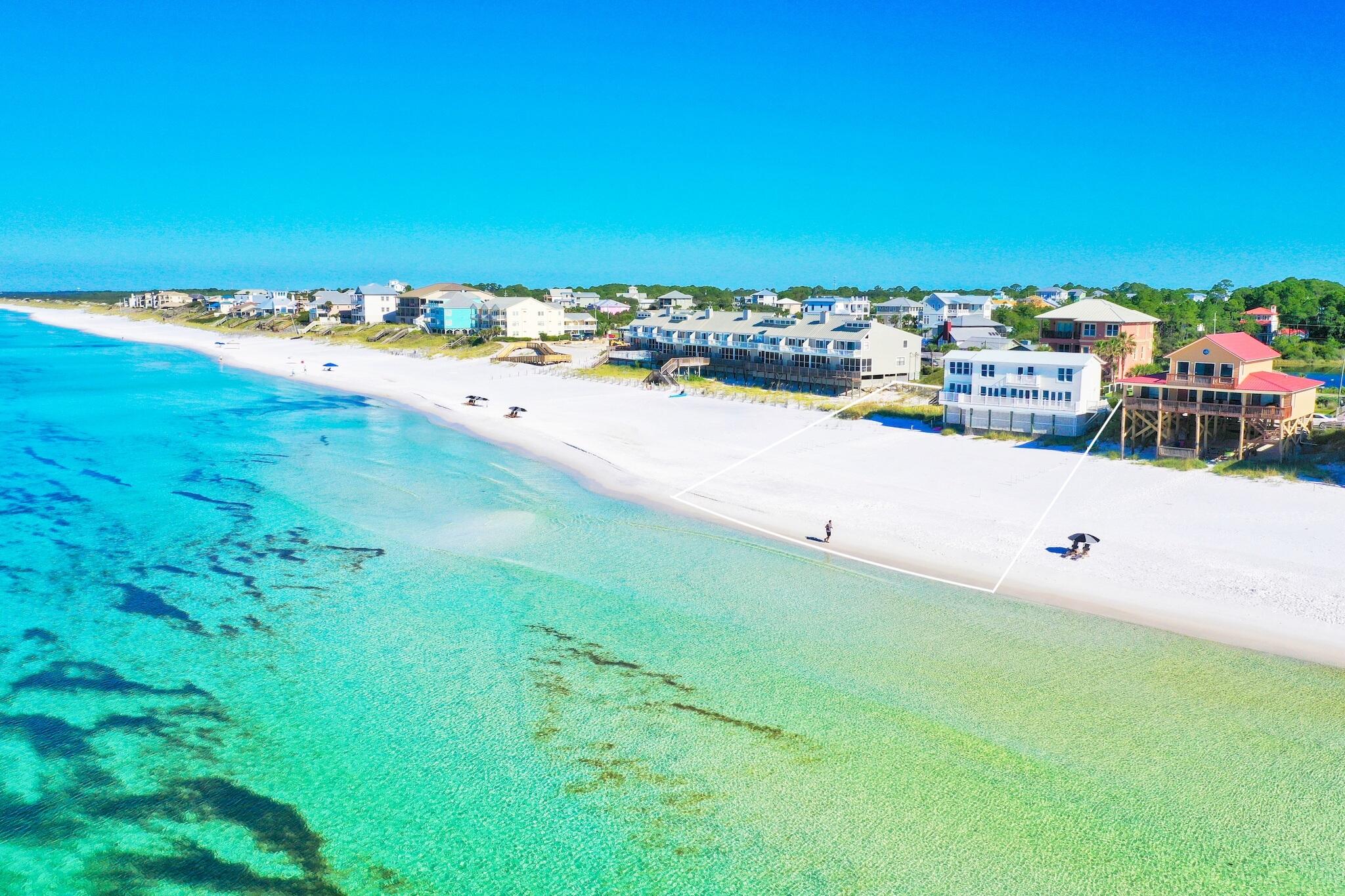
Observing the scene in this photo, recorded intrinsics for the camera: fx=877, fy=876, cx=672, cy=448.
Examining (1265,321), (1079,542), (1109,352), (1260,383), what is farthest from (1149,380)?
(1265,321)

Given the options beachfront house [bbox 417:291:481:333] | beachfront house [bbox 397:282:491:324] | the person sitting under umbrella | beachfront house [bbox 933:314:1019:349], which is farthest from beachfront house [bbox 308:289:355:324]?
the person sitting under umbrella

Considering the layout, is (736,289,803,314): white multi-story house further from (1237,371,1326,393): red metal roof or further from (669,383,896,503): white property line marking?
(1237,371,1326,393): red metal roof

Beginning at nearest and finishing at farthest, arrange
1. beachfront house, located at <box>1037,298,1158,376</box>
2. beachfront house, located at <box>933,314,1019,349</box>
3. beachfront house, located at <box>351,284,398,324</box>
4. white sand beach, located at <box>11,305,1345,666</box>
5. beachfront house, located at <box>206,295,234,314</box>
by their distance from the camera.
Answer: white sand beach, located at <box>11,305,1345,666</box>
beachfront house, located at <box>1037,298,1158,376</box>
beachfront house, located at <box>933,314,1019,349</box>
beachfront house, located at <box>351,284,398,324</box>
beachfront house, located at <box>206,295,234,314</box>

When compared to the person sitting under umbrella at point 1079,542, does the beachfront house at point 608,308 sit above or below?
above

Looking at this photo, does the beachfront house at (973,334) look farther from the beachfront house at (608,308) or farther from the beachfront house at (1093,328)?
the beachfront house at (608,308)

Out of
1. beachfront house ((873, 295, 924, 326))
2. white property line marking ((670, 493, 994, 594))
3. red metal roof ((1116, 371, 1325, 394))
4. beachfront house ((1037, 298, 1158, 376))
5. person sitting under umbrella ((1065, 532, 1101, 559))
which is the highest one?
beachfront house ((873, 295, 924, 326))

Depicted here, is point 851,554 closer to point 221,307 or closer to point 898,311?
point 898,311

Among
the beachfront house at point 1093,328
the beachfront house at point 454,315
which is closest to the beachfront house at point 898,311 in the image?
the beachfront house at point 1093,328
